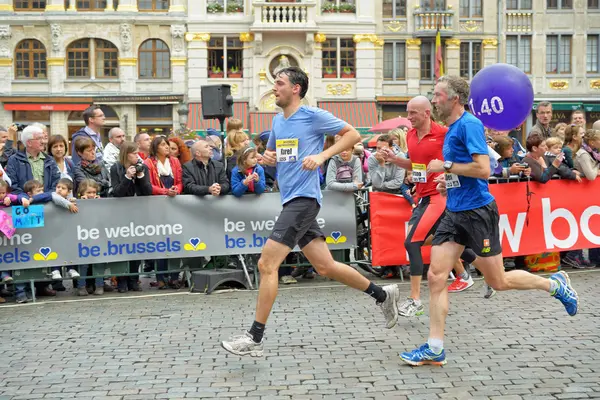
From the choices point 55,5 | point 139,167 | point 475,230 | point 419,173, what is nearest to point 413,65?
point 55,5

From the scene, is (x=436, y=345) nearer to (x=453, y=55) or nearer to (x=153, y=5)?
(x=153, y=5)

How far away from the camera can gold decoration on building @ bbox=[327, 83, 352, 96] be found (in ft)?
134

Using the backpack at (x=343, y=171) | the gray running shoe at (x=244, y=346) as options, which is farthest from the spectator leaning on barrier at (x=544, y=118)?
the gray running shoe at (x=244, y=346)

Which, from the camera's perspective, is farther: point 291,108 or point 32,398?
point 291,108

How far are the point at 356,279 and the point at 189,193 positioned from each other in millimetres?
4271

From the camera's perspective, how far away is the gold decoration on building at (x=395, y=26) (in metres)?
41.6

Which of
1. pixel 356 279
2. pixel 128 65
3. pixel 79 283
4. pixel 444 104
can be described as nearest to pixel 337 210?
pixel 79 283

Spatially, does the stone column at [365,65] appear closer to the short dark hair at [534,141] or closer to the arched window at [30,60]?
the arched window at [30,60]

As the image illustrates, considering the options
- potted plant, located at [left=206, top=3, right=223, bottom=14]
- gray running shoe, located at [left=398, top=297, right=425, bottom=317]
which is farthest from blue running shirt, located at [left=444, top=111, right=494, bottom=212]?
potted plant, located at [left=206, top=3, right=223, bottom=14]

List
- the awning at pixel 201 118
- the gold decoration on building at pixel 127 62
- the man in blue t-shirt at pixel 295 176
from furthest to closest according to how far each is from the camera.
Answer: the gold decoration on building at pixel 127 62 < the awning at pixel 201 118 < the man in blue t-shirt at pixel 295 176

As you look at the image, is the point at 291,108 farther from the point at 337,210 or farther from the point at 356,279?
the point at 337,210

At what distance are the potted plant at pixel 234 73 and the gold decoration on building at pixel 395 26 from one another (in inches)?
277

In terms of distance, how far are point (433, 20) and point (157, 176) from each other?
3159cm

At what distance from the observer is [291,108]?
293 inches
